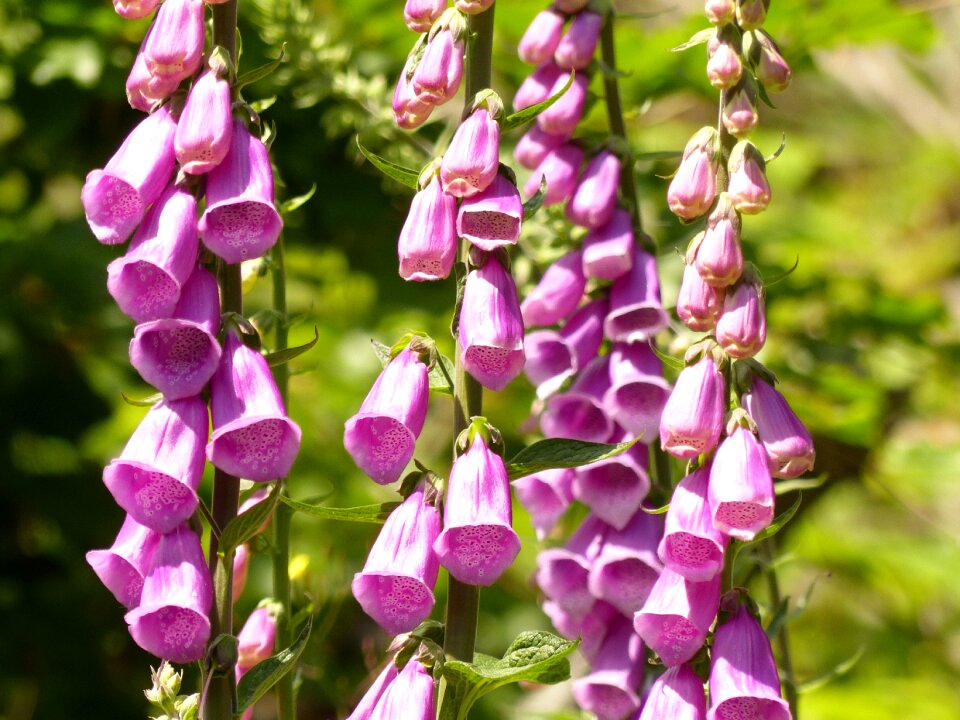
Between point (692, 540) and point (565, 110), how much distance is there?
431 millimetres

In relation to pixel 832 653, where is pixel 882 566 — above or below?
above

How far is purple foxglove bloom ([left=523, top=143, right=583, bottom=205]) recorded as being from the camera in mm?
1081

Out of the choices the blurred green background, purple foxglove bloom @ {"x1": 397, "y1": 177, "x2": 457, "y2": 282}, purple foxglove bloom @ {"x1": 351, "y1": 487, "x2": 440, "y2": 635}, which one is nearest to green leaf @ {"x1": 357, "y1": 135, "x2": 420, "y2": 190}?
purple foxglove bloom @ {"x1": 397, "y1": 177, "x2": 457, "y2": 282}

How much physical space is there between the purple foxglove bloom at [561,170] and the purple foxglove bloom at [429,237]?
265mm

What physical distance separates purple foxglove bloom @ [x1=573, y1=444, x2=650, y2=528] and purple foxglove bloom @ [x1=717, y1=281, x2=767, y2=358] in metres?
0.19

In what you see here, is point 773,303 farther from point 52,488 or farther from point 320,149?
point 52,488

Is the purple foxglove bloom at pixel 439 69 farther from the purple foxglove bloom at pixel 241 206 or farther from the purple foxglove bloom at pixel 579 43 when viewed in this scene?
the purple foxglove bloom at pixel 579 43

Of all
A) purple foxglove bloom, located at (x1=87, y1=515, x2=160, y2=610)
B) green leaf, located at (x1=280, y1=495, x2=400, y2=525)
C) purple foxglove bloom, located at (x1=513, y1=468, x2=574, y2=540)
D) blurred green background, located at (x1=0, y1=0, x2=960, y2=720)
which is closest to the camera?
green leaf, located at (x1=280, y1=495, x2=400, y2=525)

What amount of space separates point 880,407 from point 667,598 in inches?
44.3

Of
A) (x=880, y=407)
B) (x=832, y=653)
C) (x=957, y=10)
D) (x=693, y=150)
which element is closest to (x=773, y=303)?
(x=880, y=407)

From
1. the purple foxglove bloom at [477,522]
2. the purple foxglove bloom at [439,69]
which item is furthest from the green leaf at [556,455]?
the purple foxglove bloom at [439,69]

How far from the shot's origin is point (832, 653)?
104 inches

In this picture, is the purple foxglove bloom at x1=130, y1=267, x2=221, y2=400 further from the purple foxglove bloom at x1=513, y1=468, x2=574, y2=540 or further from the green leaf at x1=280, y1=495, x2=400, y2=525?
the purple foxglove bloom at x1=513, y1=468, x2=574, y2=540

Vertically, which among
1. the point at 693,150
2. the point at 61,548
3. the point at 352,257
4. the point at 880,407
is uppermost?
the point at 693,150
